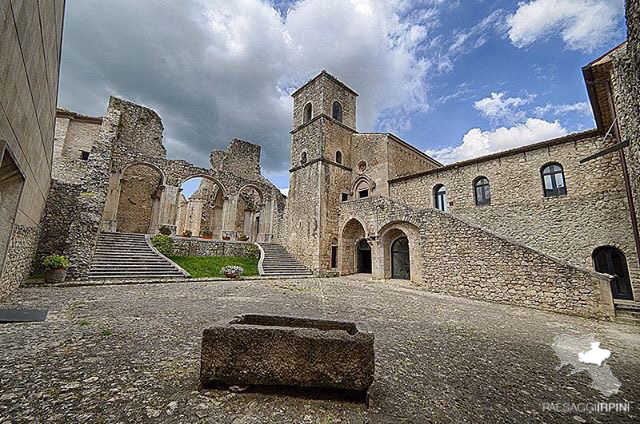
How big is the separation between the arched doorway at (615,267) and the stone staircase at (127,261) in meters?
18.2

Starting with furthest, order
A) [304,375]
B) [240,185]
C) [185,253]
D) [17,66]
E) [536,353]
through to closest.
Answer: [240,185] → [185,253] → [536,353] → [17,66] → [304,375]

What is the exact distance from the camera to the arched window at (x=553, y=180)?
465 inches

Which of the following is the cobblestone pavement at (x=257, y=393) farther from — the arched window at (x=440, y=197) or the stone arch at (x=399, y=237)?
the arched window at (x=440, y=197)

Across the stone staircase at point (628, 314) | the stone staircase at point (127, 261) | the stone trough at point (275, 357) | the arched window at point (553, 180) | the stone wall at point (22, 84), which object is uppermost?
the arched window at point (553, 180)

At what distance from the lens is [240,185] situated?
21.7 m

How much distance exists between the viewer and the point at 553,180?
39.6 feet

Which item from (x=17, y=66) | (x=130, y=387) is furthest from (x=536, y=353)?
(x=17, y=66)

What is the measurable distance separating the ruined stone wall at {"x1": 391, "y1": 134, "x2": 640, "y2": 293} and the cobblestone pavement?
614cm

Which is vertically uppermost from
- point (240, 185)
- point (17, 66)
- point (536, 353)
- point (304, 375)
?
point (240, 185)

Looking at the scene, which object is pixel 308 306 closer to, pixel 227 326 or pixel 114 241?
pixel 227 326

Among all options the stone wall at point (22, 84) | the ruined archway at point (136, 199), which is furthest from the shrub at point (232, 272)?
the ruined archway at point (136, 199)

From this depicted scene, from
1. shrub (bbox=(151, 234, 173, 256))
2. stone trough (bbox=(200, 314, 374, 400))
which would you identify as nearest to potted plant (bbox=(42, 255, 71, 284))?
shrub (bbox=(151, 234, 173, 256))

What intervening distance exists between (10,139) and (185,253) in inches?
515

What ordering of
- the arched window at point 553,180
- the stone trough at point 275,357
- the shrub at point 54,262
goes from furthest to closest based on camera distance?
the arched window at point 553,180 → the shrub at point 54,262 → the stone trough at point 275,357
